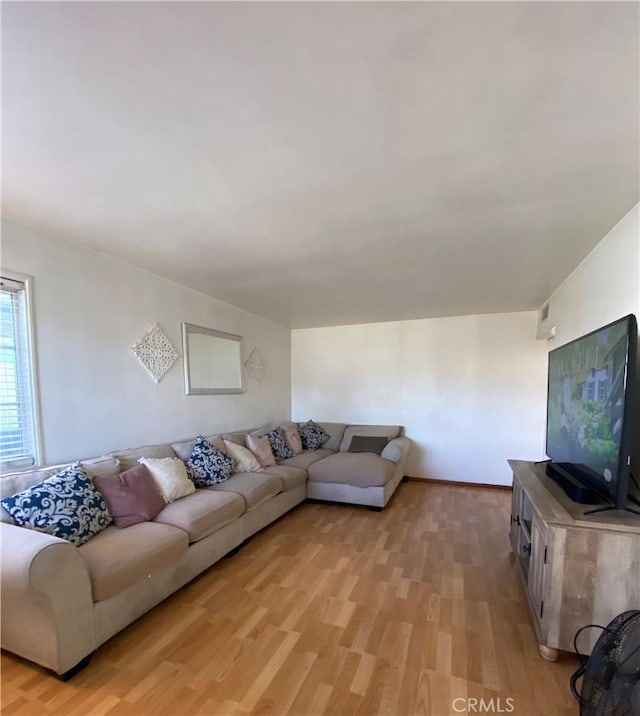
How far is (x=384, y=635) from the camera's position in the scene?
182 cm

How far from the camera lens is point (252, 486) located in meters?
2.89

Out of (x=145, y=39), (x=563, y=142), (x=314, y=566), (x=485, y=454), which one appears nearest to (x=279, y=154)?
(x=145, y=39)

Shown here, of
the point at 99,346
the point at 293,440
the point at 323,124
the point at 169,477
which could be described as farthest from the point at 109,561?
the point at 293,440

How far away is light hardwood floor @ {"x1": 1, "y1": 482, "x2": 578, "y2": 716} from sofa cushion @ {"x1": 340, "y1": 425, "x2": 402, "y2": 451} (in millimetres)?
1851

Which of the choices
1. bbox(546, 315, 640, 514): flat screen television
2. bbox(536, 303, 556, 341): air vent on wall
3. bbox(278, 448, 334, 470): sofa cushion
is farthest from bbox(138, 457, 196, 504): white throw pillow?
bbox(536, 303, 556, 341): air vent on wall

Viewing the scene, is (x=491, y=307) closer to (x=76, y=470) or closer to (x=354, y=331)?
(x=354, y=331)

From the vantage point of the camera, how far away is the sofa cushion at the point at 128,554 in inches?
65.8

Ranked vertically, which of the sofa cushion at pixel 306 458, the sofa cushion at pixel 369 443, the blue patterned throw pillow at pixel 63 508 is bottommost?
the sofa cushion at pixel 306 458

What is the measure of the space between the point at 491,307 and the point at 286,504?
327 centimetres

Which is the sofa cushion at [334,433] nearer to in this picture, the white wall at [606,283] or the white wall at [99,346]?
the white wall at [99,346]

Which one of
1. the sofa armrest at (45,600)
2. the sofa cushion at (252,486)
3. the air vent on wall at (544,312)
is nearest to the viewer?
the sofa armrest at (45,600)

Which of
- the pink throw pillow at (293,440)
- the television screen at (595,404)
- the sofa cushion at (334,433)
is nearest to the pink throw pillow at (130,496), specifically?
the pink throw pillow at (293,440)

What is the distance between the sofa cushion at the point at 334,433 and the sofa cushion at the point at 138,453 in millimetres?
2376

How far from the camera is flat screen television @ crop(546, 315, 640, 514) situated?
A: 1490mm
